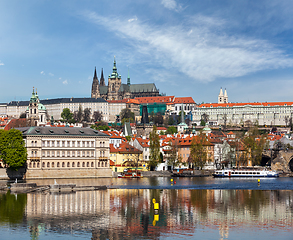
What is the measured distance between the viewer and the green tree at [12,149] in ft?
249

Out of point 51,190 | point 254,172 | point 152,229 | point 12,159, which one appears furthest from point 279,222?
point 254,172

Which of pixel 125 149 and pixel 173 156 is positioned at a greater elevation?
pixel 125 149

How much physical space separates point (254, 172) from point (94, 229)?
67.4m

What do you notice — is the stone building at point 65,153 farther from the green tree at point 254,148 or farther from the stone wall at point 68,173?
the green tree at point 254,148

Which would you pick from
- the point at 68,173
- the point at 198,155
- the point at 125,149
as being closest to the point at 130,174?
the point at 125,149

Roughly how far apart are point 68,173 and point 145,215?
151 ft

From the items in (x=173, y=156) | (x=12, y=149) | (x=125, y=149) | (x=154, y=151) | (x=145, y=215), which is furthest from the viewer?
(x=173, y=156)

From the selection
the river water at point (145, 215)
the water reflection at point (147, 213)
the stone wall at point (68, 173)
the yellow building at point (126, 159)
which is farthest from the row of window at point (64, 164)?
the water reflection at point (147, 213)

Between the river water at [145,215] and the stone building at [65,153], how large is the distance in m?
25.6

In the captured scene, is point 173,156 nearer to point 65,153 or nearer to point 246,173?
point 246,173

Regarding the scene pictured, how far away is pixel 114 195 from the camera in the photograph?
177 feet

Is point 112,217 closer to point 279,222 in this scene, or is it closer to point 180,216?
point 180,216

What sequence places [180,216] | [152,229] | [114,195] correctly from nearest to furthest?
[152,229]
[180,216]
[114,195]

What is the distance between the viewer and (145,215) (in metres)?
39.0
